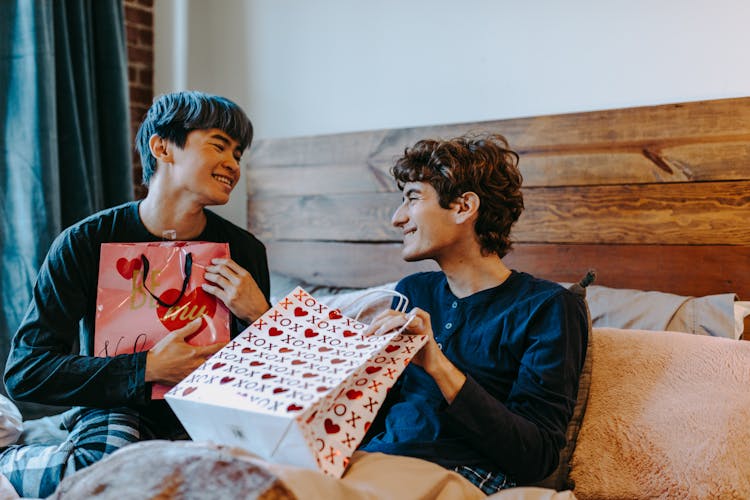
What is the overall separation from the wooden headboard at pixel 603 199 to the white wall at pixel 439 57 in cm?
8

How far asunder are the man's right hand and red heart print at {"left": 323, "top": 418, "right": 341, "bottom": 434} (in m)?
0.38

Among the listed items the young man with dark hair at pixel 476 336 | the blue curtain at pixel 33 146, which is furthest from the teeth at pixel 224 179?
the blue curtain at pixel 33 146

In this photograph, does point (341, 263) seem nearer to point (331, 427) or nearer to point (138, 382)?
point (138, 382)

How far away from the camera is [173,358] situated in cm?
139

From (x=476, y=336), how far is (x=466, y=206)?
0.28m

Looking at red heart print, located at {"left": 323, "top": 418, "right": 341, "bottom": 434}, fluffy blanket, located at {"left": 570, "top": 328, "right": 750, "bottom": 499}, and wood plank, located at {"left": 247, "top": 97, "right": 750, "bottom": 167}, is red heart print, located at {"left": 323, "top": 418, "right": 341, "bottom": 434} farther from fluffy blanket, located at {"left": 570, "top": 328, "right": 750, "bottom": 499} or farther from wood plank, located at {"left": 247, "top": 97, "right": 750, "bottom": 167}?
wood plank, located at {"left": 247, "top": 97, "right": 750, "bottom": 167}

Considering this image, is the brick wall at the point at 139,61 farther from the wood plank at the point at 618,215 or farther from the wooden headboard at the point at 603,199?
the wood plank at the point at 618,215

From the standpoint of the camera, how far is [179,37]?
2.91m

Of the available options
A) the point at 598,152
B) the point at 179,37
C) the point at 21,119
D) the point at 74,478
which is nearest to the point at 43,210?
the point at 21,119

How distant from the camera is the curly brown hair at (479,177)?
151 centimetres

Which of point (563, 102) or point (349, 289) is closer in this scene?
point (563, 102)

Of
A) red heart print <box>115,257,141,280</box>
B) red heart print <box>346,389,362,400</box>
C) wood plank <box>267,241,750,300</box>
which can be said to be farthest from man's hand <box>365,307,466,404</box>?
wood plank <box>267,241,750,300</box>

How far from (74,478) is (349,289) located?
4.60 feet

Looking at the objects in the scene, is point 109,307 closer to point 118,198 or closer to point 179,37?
point 118,198
